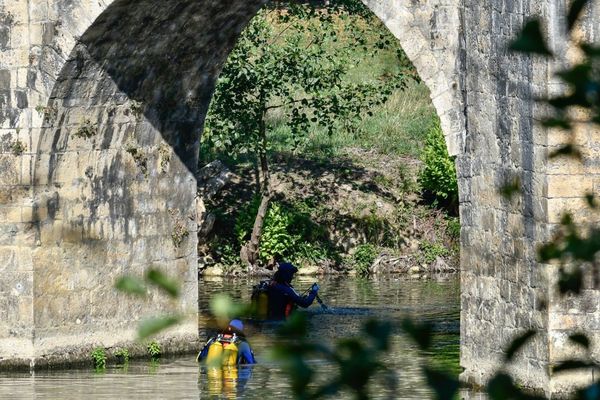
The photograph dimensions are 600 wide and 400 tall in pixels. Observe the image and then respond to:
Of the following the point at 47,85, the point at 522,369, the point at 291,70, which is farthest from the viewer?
the point at 291,70

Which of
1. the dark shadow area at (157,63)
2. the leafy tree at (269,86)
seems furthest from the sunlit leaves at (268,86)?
the dark shadow area at (157,63)

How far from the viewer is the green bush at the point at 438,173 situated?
22.1 m

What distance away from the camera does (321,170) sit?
2306cm

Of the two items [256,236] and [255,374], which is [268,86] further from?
[255,374]

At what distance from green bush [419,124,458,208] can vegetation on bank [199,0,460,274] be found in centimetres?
2

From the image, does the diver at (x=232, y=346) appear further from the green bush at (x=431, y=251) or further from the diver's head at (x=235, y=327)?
the green bush at (x=431, y=251)

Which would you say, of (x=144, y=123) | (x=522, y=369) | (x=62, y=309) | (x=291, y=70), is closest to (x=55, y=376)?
(x=62, y=309)

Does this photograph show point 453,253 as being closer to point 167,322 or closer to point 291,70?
point 291,70

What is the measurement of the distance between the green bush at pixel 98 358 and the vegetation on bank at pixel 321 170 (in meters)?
6.46

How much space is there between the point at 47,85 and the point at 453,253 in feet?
32.4

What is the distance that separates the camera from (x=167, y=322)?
3074 mm

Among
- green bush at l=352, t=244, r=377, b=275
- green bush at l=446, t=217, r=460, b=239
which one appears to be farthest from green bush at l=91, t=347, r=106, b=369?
green bush at l=446, t=217, r=460, b=239

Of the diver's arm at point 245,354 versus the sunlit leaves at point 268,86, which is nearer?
the diver's arm at point 245,354

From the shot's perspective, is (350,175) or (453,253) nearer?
(453,253)
